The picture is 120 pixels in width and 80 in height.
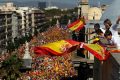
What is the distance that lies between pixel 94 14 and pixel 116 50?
45.3 meters

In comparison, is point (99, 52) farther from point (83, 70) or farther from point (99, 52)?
point (83, 70)

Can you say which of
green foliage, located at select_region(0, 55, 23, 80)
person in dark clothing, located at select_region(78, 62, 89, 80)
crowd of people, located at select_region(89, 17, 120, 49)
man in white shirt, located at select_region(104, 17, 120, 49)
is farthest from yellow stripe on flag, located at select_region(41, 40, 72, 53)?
green foliage, located at select_region(0, 55, 23, 80)

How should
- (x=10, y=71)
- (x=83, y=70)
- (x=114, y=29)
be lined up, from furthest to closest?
(x=10, y=71) → (x=83, y=70) → (x=114, y=29)

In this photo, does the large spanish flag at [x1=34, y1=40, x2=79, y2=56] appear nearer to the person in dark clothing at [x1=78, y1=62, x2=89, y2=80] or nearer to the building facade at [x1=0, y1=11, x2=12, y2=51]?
the person in dark clothing at [x1=78, y1=62, x2=89, y2=80]

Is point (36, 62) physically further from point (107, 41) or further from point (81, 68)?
point (107, 41)

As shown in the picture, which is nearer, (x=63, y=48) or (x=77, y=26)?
(x=63, y=48)

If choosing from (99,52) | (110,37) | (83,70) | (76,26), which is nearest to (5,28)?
(83,70)

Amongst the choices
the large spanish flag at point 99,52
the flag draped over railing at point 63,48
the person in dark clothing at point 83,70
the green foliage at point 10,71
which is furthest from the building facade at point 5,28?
the large spanish flag at point 99,52

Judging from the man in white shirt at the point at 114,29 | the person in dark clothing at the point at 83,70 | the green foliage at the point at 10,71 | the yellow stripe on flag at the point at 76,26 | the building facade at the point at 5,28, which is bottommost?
the building facade at the point at 5,28

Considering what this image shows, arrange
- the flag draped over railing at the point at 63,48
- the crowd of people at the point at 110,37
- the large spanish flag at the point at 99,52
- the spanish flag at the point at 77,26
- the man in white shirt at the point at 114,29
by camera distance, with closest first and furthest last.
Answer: the large spanish flag at the point at 99,52 < the flag draped over railing at the point at 63,48 < the crowd of people at the point at 110,37 < the man in white shirt at the point at 114,29 < the spanish flag at the point at 77,26

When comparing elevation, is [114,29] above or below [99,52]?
above

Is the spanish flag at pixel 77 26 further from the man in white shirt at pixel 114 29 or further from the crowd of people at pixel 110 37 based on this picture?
the man in white shirt at pixel 114 29

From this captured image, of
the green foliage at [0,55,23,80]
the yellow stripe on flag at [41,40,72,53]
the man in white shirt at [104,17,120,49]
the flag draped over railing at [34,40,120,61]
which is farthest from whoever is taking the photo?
the green foliage at [0,55,23,80]

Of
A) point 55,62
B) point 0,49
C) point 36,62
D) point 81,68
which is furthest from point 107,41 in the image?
point 0,49
